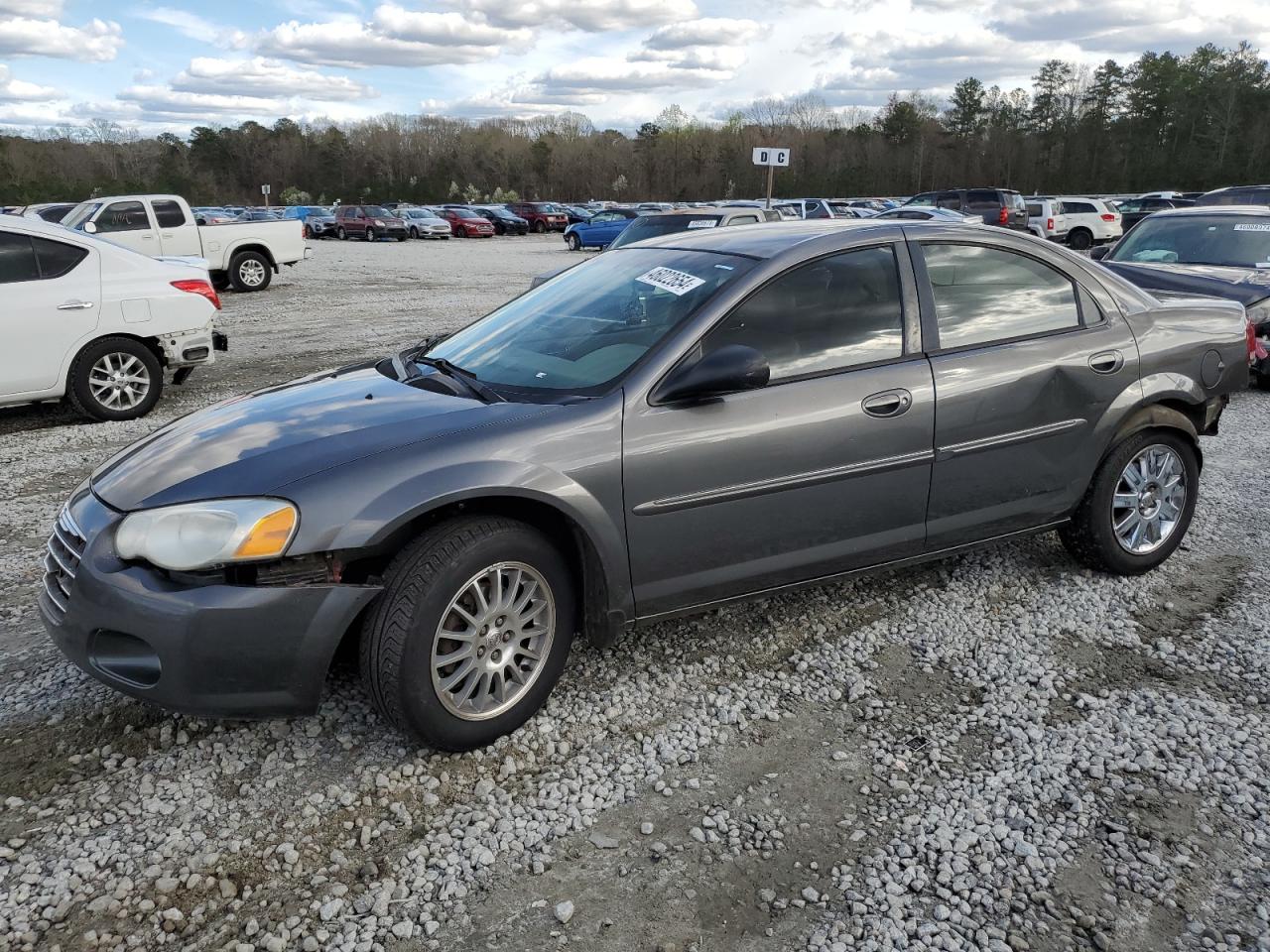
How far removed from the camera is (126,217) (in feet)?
54.1

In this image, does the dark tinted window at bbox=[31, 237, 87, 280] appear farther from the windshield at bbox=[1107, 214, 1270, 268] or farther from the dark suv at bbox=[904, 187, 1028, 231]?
the dark suv at bbox=[904, 187, 1028, 231]

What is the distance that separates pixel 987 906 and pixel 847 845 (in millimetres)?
391

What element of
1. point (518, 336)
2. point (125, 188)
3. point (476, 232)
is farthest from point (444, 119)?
point (518, 336)

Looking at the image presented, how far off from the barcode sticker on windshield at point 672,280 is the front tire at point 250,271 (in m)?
16.9

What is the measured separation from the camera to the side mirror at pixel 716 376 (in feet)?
10.5

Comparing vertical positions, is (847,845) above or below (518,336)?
below

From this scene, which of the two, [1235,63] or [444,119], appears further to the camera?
[444,119]

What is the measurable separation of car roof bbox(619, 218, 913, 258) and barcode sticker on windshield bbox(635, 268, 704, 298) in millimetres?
202

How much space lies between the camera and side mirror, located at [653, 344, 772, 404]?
3.21 m

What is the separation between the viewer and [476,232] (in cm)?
4609

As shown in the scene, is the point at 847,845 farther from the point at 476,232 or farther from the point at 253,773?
the point at 476,232

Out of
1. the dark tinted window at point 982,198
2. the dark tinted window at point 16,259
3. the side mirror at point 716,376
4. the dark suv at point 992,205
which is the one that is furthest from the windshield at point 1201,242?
the dark tinted window at point 982,198

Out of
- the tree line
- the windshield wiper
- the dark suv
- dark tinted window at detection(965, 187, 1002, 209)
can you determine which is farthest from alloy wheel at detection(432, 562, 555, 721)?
the tree line

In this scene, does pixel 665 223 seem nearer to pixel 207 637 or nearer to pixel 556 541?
pixel 556 541
